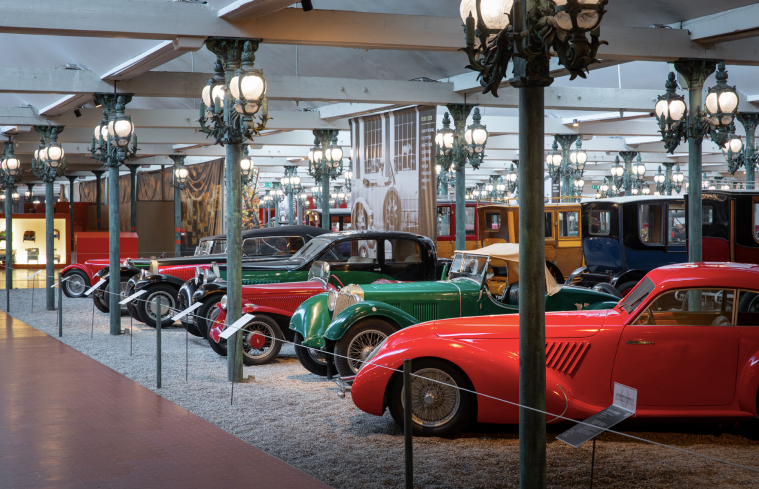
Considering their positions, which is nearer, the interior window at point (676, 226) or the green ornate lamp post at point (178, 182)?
the interior window at point (676, 226)

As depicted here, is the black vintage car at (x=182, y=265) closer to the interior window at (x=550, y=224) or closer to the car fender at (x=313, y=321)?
the car fender at (x=313, y=321)

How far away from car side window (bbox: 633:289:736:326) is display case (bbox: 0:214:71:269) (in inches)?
977

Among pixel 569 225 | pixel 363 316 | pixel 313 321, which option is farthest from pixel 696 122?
pixel 569 225

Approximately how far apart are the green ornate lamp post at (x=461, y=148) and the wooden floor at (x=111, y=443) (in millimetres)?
7841

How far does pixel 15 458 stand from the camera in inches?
217

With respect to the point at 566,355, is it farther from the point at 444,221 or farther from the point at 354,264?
the point at 444,221

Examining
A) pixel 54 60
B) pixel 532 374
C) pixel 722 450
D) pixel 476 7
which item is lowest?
pixel 722 450

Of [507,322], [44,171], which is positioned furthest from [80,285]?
[507,322]

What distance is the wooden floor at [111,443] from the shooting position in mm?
4988

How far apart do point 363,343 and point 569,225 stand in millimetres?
12221

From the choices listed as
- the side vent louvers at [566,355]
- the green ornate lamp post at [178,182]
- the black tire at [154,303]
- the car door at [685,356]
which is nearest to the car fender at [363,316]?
the side vent louvers at [566,355]

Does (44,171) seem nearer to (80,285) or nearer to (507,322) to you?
(80,285)

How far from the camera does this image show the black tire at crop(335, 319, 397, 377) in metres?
7.64

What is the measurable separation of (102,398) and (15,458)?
78.2 inches
